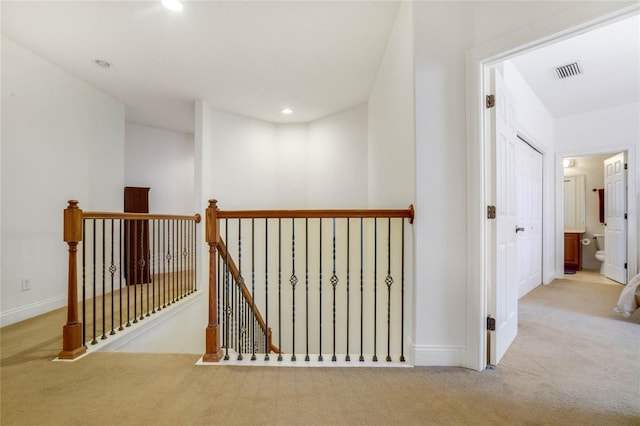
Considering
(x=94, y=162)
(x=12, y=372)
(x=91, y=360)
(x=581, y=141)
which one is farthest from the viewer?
(x=581, y=141)

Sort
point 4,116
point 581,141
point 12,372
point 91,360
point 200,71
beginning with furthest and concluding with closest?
point 581,141, point 200,71, point 4,116, point 91,360, point 12,372

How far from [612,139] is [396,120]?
4013 mm

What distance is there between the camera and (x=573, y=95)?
3.88m

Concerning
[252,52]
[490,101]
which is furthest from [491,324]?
[252,52]

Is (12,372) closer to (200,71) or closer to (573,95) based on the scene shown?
(200,71)

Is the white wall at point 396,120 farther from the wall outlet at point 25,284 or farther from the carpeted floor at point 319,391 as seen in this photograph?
the wall outlet at point 25,284

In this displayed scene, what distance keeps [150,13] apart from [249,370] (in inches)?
110

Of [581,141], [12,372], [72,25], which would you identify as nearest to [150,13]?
[72,25]

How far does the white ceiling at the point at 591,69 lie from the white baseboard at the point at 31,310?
5346 mm

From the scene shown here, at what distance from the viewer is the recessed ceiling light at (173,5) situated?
217 cm

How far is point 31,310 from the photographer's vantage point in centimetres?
284

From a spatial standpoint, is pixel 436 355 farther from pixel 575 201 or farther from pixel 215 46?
pixel 575 201

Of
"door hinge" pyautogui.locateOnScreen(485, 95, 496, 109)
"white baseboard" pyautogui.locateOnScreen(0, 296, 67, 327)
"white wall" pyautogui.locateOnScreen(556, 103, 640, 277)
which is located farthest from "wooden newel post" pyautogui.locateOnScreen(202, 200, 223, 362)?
"white wall" pyautogui.locateOnScreen(556, 103, 640, 277)

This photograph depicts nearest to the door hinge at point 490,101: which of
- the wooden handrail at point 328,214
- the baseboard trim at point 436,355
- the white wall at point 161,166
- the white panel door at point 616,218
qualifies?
the wooden handrail at point 328,214
